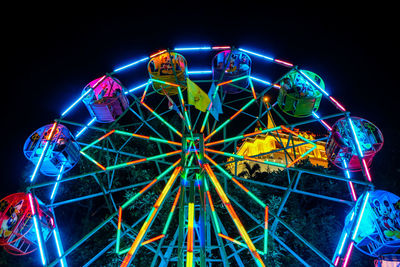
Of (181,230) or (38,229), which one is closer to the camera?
(181,230)

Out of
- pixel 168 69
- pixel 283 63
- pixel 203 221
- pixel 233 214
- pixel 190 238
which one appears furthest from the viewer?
pixel 168 69

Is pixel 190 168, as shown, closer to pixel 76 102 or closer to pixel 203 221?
pixel 203 221

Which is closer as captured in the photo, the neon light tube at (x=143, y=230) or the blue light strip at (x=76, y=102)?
the neon light tube at (x=143, y=230)

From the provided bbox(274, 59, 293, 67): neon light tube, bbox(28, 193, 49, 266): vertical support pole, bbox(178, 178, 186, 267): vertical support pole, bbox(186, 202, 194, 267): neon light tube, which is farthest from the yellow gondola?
bbox(28, 193, 49, 266): vertical support pole

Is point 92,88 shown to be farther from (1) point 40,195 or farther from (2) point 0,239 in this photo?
(1) point 40,195

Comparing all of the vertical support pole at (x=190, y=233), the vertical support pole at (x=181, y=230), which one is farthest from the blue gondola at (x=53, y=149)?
the vertical support pole at (x=190, y=233)

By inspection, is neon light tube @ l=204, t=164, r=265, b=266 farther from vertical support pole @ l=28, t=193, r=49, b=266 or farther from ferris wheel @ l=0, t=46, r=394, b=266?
vertical support pole @ l=28, t=193, r=49, b=266

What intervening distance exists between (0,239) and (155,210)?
11.9ft

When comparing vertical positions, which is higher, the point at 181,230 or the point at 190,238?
the point at 181,230

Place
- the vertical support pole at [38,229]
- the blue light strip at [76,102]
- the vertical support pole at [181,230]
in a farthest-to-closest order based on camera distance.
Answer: the blue light strip at [76,102]
the vertical support pole at [38,229]
the vertical support pole at [181,230]

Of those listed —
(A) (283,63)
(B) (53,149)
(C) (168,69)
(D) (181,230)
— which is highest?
(C) (168,69)

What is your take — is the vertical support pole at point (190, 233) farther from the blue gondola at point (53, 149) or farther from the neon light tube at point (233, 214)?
the blue gondola at point (53, 149)

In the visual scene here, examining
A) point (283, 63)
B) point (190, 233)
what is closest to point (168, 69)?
point (283, 63)

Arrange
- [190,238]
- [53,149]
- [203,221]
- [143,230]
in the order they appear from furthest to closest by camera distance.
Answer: [53,149] < [203,221] < [143,230] < [190,238]
